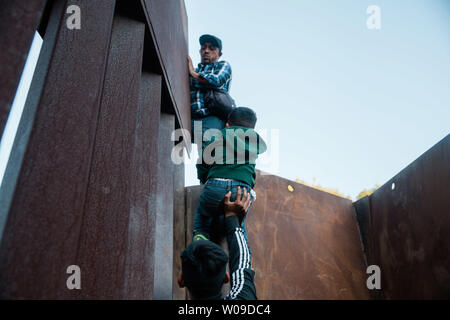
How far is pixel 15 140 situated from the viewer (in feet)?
3.20

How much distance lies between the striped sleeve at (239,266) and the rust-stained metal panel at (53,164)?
1.09 m

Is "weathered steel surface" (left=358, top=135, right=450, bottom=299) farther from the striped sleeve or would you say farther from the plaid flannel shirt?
the plaid flannel shirt

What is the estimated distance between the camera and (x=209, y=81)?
325cm

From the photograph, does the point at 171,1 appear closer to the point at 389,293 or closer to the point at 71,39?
the point at 71,39

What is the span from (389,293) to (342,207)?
0.94m

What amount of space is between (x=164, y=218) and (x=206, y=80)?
155 cm

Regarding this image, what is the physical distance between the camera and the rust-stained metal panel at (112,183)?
3.56 ft

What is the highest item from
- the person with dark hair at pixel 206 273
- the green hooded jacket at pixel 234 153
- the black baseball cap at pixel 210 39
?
the black baseball cap at pixel 210 39

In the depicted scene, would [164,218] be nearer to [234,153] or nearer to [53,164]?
[234,153]

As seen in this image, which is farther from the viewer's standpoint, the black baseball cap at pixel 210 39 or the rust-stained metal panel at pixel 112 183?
the black baseball cap at pixel 210 39

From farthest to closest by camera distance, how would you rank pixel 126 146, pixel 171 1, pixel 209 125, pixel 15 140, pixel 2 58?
1. pixel 209 125
2. pixel 171 1
3. pixel 126 146
4. pixel 15 140
5. pixel 2 58

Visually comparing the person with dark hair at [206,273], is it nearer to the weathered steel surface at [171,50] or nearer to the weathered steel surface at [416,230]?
the weathered steel surface at [171,50]

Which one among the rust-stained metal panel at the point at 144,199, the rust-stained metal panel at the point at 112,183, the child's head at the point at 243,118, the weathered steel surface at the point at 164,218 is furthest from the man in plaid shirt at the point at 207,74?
the rust-stained metal panel at the point at 112,183
